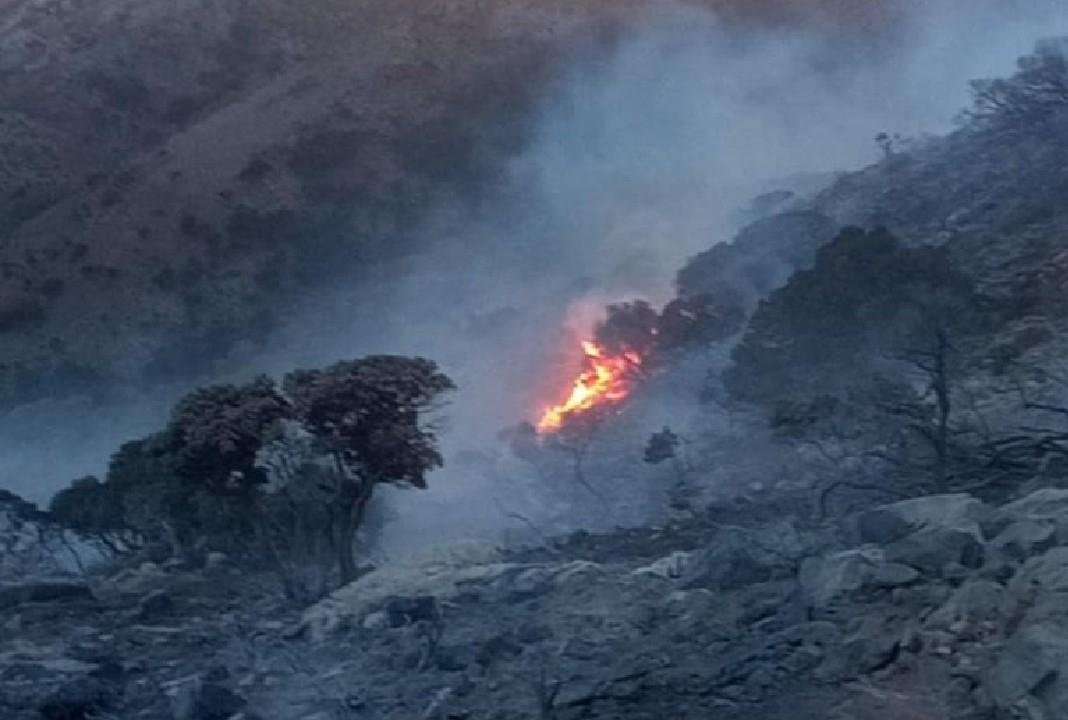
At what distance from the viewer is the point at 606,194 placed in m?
54.3

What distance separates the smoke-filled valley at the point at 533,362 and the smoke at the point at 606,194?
205mm

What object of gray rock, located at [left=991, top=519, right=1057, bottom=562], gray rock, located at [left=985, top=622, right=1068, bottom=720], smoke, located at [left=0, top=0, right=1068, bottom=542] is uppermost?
smoke, located at [left=0, top=0, right=1068, bottom=542]

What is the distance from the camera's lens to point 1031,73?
3631cm

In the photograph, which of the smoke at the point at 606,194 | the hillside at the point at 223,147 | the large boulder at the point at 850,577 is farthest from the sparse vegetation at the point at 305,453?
the hillside at the point at 223,147

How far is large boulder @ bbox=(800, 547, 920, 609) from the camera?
15.0 meters

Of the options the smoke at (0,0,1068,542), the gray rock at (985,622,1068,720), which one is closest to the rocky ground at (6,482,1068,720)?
the gray rock at (985,622,1068,720)

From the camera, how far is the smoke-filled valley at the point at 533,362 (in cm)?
1579

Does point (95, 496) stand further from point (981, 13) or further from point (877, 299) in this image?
point (981, 13)

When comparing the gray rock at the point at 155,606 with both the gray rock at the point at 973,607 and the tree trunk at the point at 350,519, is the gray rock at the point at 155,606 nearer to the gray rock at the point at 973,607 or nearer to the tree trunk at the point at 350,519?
the tree trunk at the point at 350,519

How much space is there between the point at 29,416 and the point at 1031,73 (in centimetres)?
2828

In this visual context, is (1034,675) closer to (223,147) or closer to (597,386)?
(597,386)

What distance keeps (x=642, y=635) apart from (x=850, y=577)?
232 cm

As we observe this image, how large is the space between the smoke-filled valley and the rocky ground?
61mm

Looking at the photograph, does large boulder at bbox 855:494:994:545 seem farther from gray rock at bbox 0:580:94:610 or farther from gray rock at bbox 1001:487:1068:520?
gray rock at bbox 0:580:94:610
